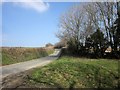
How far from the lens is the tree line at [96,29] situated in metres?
33.6

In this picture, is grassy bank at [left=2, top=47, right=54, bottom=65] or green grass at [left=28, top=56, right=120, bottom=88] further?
grassy bank at [left=2, top=47, right=54, bottom=65]

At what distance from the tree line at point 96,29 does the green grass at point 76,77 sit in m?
16.5

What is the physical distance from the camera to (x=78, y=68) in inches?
671

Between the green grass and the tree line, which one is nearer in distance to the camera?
the green grass

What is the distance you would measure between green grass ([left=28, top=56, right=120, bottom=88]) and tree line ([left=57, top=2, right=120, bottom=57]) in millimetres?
16486

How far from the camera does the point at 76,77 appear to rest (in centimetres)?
1488

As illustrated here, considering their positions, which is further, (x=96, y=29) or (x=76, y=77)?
(x=96, y=29)

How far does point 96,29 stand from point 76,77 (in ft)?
73.4

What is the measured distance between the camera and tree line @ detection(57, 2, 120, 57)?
33562mm

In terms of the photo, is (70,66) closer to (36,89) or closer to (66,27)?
(36,89)

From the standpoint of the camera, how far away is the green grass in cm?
1327

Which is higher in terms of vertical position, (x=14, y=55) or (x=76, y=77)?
(x=14, y=55)

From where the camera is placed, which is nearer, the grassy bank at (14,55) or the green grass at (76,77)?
the green grass at (76,77)

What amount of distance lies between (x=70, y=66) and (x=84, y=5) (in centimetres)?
2466
